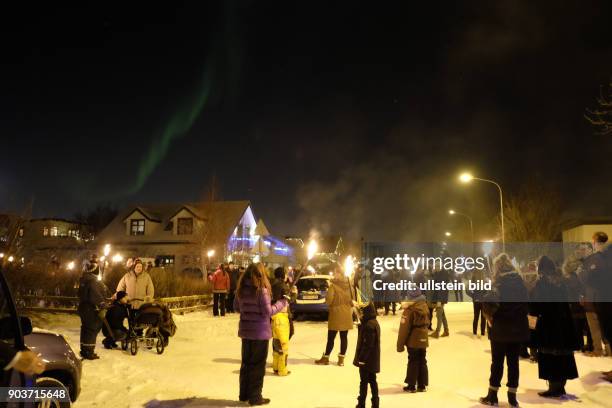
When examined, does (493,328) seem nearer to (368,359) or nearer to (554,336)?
(554,336)

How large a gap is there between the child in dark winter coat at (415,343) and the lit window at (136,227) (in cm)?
4752

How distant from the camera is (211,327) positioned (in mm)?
17062

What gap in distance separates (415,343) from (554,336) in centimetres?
219

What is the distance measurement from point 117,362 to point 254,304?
15.5 ft

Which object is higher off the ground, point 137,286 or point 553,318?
point 137,286

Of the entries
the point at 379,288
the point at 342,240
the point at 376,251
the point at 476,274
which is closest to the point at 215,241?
the point at 376,251

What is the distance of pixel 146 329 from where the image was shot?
489 inches

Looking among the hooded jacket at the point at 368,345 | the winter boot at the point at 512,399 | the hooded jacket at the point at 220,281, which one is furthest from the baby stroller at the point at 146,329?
the hooded jacket at the point at 220,281

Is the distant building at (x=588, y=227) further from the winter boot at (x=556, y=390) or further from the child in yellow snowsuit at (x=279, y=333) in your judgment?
the child in yellow snowsuit at (x=279, y=333)

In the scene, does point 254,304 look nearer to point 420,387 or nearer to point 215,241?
point 420,387

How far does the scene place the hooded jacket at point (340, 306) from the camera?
1100 cm

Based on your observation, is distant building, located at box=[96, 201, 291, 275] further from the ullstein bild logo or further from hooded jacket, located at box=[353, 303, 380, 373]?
hooded jacket, located at box=[353, 303, 380, 373]

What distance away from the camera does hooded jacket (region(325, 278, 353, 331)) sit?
11.0 m

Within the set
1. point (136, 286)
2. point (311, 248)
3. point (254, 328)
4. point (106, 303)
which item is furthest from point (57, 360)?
point (136, 286)
